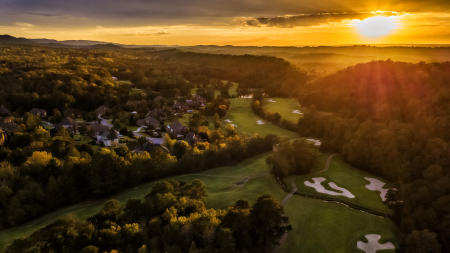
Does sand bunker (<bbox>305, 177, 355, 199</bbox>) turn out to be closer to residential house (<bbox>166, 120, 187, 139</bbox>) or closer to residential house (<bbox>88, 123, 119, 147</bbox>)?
residential house (<bbox>166, 120, 187, 139</bbox>)

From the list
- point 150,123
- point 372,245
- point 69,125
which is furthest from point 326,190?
point 69,125

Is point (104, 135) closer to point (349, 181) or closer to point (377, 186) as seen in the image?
point (349, 181)

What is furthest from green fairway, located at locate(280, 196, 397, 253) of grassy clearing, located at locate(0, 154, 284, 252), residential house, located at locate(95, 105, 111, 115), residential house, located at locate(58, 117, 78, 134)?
residential house, located at locate(95, 105, 111, 115)

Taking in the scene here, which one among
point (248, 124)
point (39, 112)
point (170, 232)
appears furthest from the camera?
point (39, 112)

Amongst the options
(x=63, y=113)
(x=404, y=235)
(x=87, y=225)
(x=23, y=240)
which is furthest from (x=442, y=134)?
(x=63, y=113)

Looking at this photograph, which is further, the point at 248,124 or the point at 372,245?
the point at 248,124

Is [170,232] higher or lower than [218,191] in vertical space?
higher

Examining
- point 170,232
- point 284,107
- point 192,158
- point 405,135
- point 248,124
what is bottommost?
point 248,124

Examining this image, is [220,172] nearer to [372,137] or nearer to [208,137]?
[208,137]
